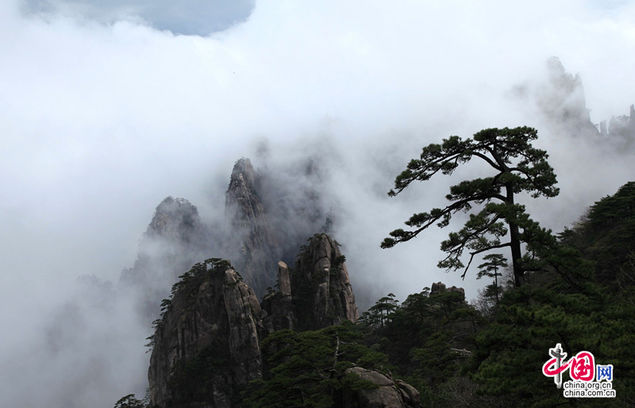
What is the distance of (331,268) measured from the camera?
2889 inches

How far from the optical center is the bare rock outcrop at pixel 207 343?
58438 millimetres

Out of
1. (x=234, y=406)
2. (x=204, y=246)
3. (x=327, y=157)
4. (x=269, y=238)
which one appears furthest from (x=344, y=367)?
(x=327, y=157)

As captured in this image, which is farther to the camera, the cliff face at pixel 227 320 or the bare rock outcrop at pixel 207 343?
the cliff face at pixel 227 320

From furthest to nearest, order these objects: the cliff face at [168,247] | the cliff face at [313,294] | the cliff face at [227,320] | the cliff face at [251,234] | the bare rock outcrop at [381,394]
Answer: the cliff face at [168,247] < the cliff face at [251,234] < the cliff face at [313,294] < the cliff face at [227,320] < the bare rock outcrop at [381,394]

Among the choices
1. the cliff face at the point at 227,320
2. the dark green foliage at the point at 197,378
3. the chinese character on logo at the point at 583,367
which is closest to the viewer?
the chinese character on logo at the point at 583,367

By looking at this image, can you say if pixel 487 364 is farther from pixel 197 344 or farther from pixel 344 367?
pixel 197 344

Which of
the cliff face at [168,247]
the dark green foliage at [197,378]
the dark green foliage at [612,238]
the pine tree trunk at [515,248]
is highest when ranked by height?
the cliff face at [168,247]

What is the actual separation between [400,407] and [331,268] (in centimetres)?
4652

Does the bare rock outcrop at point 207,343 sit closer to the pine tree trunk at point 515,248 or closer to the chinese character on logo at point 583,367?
the pine tree trunk at point 515,248

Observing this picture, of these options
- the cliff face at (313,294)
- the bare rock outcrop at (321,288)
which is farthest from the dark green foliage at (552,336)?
the bare rock outcrop at (321,288)

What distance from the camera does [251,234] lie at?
138 metres

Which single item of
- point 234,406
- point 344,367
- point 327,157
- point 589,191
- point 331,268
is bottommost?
point 234,406

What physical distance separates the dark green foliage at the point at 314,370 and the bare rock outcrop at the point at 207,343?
1270 inches

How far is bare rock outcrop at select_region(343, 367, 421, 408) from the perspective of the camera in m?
26.9
